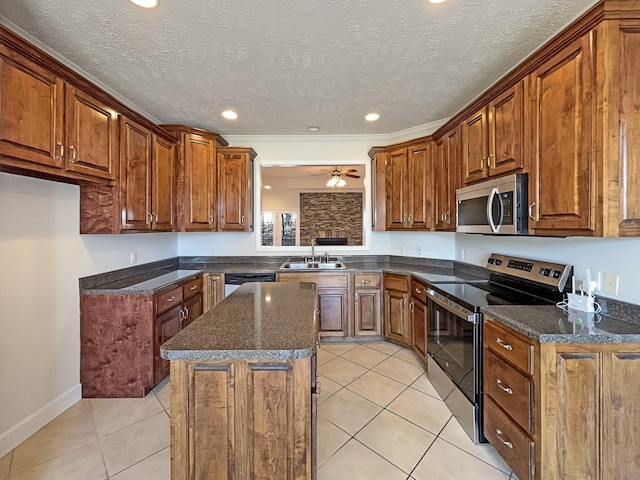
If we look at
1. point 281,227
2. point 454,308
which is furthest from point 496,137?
point 281,227

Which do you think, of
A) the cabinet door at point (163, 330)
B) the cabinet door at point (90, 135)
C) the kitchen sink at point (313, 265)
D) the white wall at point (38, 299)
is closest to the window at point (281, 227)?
the kitchen sink at point (313, 265)

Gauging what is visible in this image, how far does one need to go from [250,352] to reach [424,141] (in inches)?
118

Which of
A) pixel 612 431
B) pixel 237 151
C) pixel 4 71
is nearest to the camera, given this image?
pixel 612 431

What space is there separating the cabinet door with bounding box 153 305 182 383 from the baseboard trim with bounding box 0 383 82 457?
22.8 inches

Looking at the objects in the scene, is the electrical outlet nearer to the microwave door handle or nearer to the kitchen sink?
the microwave door handle

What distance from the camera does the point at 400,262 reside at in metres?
3.94

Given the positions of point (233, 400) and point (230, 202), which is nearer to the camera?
point (233, 400)

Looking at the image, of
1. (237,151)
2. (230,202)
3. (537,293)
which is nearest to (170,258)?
(230,202)

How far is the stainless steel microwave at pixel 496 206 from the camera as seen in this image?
6.15 feet

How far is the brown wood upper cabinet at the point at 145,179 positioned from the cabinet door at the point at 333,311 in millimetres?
1908

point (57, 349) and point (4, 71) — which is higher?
point (4, 71)

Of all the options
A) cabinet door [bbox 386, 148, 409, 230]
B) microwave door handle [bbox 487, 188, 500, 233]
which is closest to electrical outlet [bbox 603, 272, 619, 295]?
microwave door handle [bbox 487, 188, 500, 233]

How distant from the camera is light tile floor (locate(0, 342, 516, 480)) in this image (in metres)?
1.70

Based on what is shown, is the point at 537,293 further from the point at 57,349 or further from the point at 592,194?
the point at 57,349
